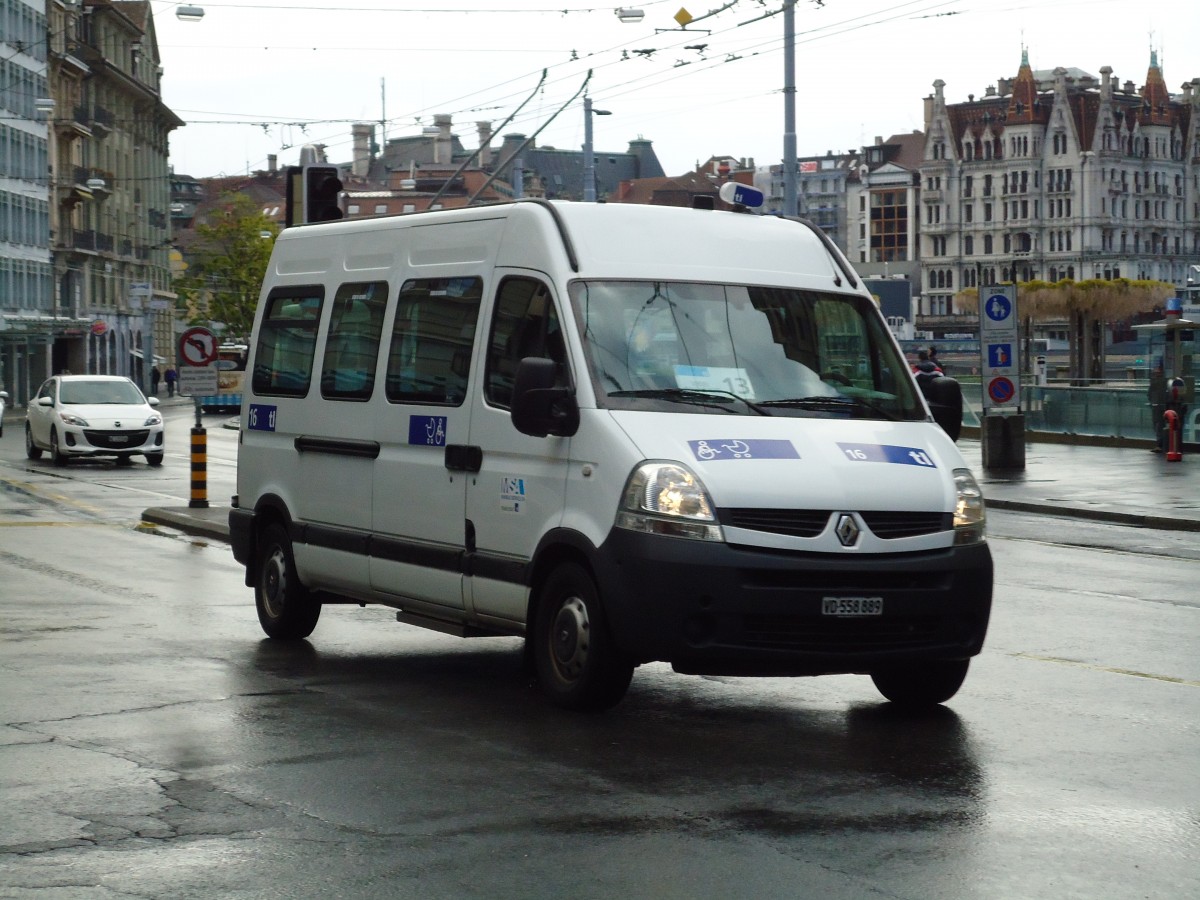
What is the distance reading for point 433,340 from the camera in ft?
33.0

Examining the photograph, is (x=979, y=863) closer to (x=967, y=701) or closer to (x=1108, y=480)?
(x=967, y=701)

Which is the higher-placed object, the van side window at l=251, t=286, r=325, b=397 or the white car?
the van side window at l=251, t=286, r=325, b=397

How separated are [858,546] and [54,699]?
381 cm

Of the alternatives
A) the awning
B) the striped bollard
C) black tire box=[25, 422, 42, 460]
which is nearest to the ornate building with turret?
the awning

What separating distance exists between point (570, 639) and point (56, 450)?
27.2 meters

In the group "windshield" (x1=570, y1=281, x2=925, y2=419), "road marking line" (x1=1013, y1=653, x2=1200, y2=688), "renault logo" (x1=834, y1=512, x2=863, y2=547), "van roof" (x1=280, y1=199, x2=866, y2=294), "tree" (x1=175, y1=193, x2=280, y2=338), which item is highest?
"tree" (x1=175, y1=193, x2=280, y2=338)

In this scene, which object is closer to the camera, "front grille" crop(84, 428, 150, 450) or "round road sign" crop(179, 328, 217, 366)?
"round road sign" crop(179, 328, 217, 366)

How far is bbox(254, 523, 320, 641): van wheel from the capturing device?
11.5m

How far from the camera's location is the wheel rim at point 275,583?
11586 mm

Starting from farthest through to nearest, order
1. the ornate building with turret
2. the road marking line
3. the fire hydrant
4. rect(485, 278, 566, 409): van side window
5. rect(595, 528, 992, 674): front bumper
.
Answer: the ornate building with turret < the fire hydrant < the road marking line < rect(485, 278, 566, 409): van side window < rect(595, 528, 992, 674): front bumper

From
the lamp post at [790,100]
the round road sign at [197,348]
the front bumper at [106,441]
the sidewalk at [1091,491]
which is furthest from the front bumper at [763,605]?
the front bumper at [106,441]

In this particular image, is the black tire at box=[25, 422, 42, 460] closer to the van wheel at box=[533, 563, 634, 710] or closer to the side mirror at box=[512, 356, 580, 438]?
the van wheel at box=[533, 563, 634, 710]

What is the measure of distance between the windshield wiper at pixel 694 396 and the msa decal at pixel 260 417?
3.60m

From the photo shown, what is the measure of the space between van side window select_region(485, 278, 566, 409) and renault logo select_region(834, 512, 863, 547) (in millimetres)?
1515
